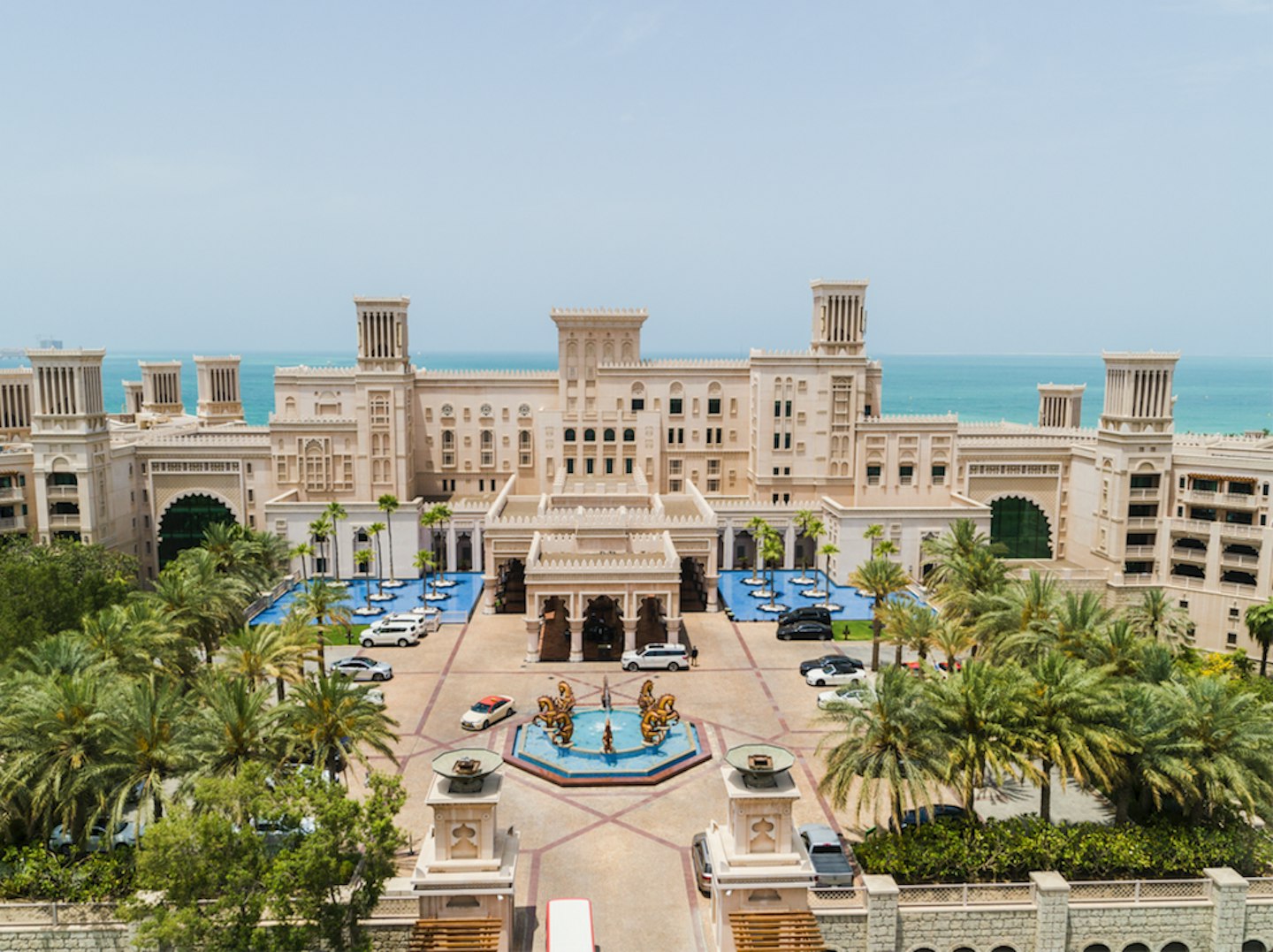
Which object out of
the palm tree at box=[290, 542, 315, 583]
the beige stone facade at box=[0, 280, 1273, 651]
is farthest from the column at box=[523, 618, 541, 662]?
the palm tree at box=[290, 542, 315, 583]

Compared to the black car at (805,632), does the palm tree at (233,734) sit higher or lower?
higher

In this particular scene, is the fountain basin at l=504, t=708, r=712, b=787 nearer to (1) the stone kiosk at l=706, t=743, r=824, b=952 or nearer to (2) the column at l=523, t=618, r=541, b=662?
(2) the column at l=523, t=618, r=541, b=662

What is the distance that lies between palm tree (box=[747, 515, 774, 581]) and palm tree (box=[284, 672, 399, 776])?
37.8 m

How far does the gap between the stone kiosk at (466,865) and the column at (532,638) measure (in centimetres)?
2702

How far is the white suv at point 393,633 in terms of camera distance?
5641cm

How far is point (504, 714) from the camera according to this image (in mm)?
45312

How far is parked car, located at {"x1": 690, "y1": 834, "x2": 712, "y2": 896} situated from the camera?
30.5 metres

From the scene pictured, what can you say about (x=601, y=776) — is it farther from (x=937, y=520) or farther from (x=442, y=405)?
(x=442, y=405)

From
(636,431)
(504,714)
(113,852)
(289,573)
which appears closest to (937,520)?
(636,431)

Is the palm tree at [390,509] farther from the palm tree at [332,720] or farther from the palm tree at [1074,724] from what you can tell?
the palm tree at [1074,724]

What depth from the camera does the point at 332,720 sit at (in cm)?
3141

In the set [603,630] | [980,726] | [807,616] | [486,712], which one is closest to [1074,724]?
[980,726]

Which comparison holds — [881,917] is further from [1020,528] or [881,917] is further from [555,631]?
[1020,528]

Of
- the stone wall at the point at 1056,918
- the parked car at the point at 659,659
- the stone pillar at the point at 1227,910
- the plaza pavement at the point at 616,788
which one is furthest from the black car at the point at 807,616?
the stone pillar at the point at 1227,910
